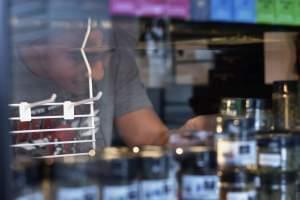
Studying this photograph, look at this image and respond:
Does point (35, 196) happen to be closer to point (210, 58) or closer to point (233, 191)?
point (233, 191)

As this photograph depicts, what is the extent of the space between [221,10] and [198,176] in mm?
363

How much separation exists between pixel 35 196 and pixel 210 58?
4.59 ft

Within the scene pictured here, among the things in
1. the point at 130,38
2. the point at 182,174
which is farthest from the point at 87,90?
the point at 182,174

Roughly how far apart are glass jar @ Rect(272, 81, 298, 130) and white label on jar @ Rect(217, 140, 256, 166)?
29 centimetres

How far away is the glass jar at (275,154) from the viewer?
1.53m

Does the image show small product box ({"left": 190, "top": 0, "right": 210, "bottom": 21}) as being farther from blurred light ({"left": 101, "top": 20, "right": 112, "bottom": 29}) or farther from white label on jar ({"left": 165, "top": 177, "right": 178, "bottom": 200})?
white label on jar ({"left": 165, "top": 177, "right": 178, "bottom": 200})

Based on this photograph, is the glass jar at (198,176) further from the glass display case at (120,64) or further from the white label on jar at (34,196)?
the white label on jar at (34,196)

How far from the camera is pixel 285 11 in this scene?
156 centimetres

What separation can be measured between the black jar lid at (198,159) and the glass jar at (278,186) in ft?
0.49

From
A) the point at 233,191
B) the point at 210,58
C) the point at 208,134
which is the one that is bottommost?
the point at 233,191

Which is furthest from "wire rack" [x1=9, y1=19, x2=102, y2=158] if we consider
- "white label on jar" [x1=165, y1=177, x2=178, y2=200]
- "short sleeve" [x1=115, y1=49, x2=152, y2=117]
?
"white label on jar" [x1=165, y1=177, x2=178, y2=200]

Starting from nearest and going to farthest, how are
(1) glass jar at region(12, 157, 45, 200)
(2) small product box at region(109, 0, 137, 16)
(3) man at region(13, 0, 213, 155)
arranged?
(1) glass jar at region(12, 157, 45, 200) → (2) small product box at region(109, 0, 137, 16) → (3) man at region(13, 0, 213, 155)

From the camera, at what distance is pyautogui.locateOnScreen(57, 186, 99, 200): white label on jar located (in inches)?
50.1

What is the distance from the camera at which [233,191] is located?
4.78 ft
